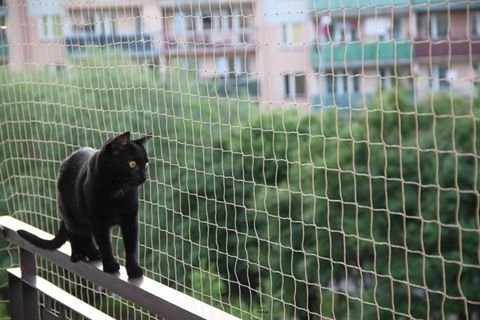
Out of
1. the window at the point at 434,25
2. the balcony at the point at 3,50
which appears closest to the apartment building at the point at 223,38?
the window at the point at 434,25

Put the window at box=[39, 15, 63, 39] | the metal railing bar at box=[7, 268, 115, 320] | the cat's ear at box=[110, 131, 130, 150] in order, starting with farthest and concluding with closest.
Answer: the window at box=[39, 15, 63, 39] → the metal railing bar at box=[7, 268, 115, 320] → the cat's ear at box=[110, 131, 130, 150]

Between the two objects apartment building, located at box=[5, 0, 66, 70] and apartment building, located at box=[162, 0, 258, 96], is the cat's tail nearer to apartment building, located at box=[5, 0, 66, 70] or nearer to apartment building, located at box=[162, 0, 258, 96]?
apartment building, located at box=[162, 0, 258, 96]

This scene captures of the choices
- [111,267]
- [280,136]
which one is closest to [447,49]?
[280,136]

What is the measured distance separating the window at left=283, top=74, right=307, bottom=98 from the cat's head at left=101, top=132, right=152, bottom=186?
1.28 ft

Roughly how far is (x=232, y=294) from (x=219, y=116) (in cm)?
49

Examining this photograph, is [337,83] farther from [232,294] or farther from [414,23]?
[232,294]

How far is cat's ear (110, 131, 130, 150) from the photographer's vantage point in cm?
197

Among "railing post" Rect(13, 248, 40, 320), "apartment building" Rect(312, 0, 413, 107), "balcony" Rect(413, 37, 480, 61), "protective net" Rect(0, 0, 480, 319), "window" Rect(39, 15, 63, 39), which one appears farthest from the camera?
"window" Rect(39, 15, 63, 39)

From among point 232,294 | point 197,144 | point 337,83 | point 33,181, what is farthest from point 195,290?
point 33,181

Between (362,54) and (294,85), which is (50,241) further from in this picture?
(362,54)

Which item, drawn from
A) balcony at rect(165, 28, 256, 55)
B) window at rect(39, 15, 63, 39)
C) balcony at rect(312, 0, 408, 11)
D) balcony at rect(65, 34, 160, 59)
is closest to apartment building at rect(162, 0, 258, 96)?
balcony at rect(165, 28, 256, 55)

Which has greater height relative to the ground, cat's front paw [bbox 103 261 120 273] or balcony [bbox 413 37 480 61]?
balcony [bbox 413 37 480 61]

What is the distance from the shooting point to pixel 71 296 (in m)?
2.44

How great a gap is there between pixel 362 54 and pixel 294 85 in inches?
13.1
